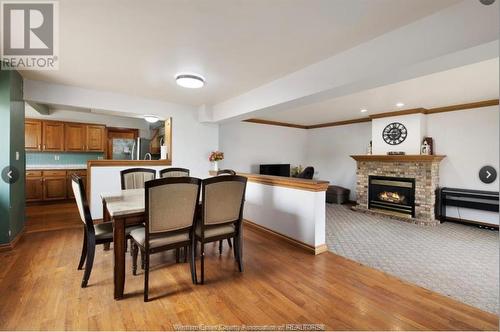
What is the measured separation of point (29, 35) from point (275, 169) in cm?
537

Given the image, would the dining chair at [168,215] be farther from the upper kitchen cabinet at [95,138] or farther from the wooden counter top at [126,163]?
the upper kitchen cabinet at [95,138]

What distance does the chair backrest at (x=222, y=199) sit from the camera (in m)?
2.18

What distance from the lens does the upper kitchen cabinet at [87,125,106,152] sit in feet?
19.4

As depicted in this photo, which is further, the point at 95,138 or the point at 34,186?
the point at 95,138

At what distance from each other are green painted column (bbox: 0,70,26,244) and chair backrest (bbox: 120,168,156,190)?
1.27 meters

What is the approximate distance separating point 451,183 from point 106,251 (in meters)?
6.18

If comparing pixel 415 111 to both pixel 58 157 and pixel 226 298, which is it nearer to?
pixel 226 298

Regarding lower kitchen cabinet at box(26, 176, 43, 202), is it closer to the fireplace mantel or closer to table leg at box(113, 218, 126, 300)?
table leg at box(113, 218, 126, 300)

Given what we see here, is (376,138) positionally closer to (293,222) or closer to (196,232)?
(293,222)

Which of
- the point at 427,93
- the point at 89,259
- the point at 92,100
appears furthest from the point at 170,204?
the point at 427,93

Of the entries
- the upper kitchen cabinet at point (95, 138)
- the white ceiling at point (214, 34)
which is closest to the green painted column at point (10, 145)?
the white ceiling at point (214, 34)

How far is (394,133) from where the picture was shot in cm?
518

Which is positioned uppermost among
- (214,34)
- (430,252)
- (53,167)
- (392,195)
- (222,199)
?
(214,34)

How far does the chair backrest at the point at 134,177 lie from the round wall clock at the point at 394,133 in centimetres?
502
